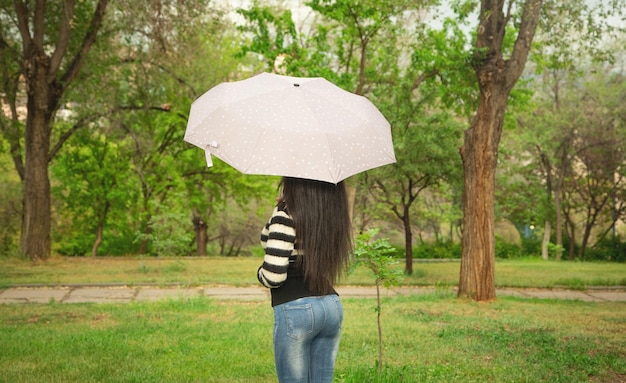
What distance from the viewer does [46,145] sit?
18047 millimetres

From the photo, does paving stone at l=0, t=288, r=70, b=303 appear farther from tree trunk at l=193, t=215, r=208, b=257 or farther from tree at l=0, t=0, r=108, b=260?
tree trunk at l=193, t=215, r=208, b=257

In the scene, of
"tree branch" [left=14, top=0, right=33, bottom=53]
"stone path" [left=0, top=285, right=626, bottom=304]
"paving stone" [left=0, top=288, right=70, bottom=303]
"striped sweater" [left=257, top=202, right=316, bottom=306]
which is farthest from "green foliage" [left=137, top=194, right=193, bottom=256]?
"striped sweater" [left=257, top=202, right=316, bottom=306]

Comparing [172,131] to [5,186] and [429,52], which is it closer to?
[5,186]

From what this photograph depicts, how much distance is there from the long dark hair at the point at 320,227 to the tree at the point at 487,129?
862 centimetres

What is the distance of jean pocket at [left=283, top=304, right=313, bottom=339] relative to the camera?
10.2ft

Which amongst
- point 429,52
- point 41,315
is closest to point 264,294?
point 41,315

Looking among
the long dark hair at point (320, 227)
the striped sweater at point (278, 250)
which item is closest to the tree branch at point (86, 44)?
the long dark hair at point (320, 227)

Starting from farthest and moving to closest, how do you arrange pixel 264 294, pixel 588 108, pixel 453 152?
1. pixel 588 108
2. pixel 453 152
3. pixel 264 294

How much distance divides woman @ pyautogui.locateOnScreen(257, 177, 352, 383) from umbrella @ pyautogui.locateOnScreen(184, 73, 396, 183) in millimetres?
156

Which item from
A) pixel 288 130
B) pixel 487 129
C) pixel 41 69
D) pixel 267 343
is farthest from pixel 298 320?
pixel 41 69

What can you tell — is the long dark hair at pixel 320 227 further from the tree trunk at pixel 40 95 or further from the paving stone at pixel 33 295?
the tree trunk at pixel 40 95

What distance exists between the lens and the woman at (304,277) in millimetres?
3098

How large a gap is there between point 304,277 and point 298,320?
205 mm

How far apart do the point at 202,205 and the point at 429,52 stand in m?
13.2
